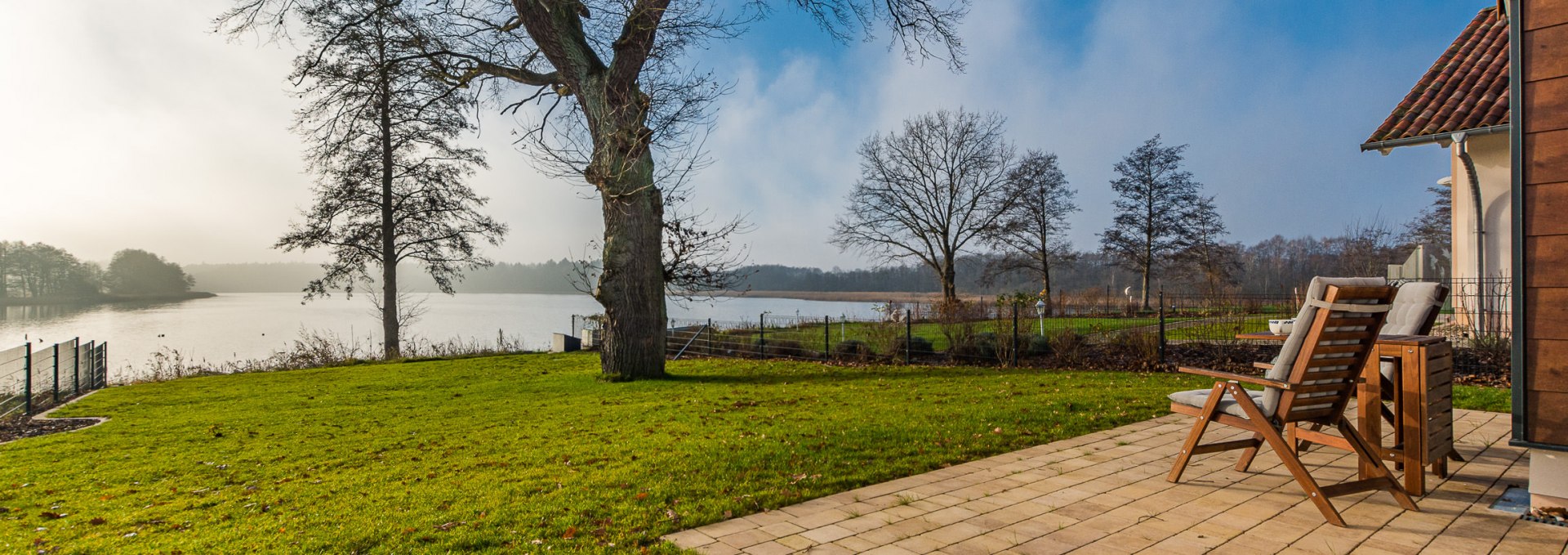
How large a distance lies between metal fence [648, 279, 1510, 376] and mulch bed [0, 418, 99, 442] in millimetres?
10125

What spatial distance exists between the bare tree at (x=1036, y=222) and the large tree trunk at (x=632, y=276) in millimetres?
19621

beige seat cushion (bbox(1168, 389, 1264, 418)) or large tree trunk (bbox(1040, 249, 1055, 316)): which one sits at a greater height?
large tree trunk (bbox(1040, 249, 1055, 316))

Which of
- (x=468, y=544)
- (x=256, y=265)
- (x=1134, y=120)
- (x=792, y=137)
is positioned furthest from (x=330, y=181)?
(x=1134, y=120)

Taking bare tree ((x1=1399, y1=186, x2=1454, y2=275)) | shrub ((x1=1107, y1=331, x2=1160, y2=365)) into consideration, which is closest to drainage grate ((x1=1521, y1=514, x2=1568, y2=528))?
shrub ((x1=1107, y1=331, x2=1160, y2=365))

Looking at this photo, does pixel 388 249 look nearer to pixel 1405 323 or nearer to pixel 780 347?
pixel 780 347

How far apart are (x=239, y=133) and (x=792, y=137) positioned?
12.4 meters

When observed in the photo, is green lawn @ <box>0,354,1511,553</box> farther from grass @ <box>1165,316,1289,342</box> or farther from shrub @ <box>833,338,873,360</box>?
grass @ <box>1165,316,1289,342</box>

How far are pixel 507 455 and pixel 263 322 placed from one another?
19.1 m

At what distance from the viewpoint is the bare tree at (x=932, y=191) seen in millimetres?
27688

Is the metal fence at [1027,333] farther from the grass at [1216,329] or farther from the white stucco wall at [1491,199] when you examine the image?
the white stucco wall at [1491,199]

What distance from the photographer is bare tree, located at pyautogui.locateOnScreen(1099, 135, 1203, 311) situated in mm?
29531

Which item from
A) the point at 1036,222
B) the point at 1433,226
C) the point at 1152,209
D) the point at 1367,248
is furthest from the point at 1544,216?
the point at 1433,226

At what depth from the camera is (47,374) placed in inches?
440

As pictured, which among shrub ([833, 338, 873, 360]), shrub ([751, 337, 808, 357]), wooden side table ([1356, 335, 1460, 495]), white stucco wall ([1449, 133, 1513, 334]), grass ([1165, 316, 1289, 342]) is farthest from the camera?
shrub ([751, 337, 808, 357])
